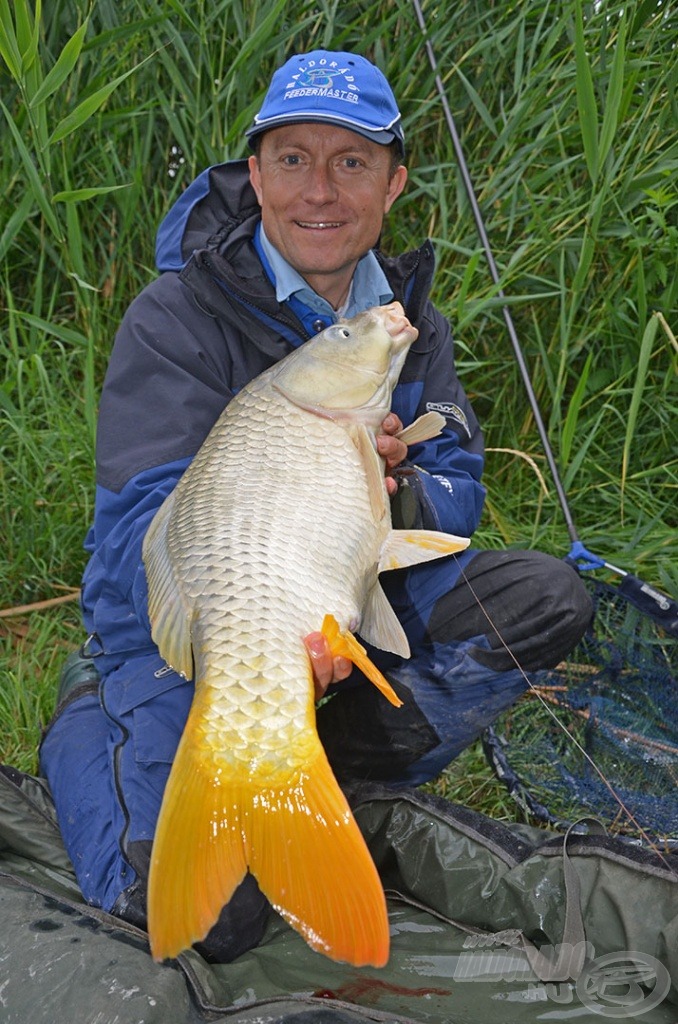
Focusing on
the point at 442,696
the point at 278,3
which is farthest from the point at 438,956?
the point at 278,3

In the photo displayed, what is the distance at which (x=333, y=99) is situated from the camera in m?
2.21

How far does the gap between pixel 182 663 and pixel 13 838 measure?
0.70 metres

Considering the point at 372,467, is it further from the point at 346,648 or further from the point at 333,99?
the point at 333,99

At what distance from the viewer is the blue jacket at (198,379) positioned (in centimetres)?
206

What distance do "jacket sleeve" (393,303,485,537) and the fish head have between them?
0.95 feet

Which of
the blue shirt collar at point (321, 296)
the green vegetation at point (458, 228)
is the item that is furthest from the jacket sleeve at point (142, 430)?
the green vegetation at point (458, 228)

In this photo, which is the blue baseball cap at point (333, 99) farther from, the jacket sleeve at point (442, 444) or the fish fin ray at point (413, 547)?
the fish fin ray at point (413, 547)

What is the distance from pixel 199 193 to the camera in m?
2.40

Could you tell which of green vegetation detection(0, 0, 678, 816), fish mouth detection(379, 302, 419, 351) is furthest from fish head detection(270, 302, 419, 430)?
green vegetation detection(0, 0, 678, 816)

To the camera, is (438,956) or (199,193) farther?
(199,193)

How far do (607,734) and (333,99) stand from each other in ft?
4.30

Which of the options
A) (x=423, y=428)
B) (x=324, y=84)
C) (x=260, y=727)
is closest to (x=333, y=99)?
(x=324, y=84)

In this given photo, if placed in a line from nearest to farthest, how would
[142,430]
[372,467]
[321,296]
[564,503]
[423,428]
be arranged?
1. [372,467]
2. [423,428]
3. [142,430]
4. [321,296]
5. [564,503]

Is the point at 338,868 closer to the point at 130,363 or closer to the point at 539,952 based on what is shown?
the point at 539,952
